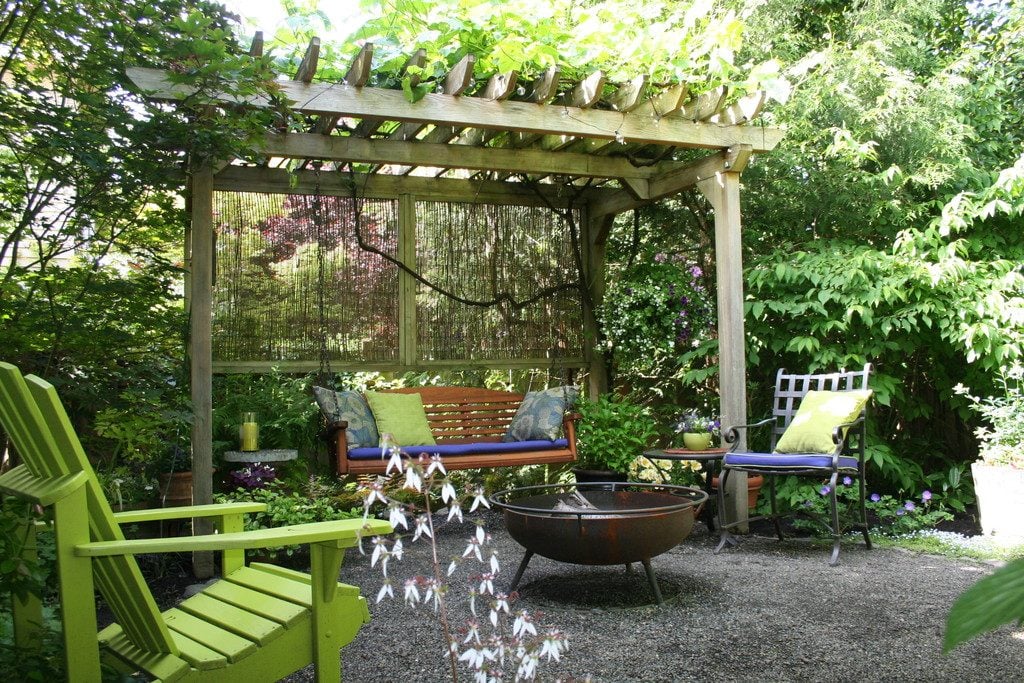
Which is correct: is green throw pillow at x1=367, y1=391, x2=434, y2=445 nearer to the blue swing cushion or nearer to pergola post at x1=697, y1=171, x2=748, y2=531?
pergola post at x1=697, y1=171, x2=748, y2=531

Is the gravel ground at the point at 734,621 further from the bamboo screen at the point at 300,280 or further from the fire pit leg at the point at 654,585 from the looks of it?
the bamboo screen at the point at 300,280

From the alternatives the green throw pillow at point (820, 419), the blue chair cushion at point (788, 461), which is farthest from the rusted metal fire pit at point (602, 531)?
the green throw pillow at point (820, 419)

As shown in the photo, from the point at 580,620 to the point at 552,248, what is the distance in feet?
12.3

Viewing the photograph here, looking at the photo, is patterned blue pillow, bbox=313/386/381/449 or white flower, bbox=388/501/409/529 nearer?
white flower, bbox=388/501/409/529

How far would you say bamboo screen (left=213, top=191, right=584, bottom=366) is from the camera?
5.52m

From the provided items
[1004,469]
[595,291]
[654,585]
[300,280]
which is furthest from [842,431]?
[300,280]

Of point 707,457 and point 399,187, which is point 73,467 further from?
point 399,187

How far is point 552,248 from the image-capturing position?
642 centimetres

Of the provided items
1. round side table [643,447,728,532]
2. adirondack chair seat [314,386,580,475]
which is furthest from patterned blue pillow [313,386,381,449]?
round side table [643,447,728,532]

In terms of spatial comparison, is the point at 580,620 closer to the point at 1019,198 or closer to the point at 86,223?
the point at 86,223

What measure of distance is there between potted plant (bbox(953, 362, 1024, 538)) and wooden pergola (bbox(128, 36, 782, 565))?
4.34 feet

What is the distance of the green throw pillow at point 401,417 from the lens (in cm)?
524

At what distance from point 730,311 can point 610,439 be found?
1.16 metres

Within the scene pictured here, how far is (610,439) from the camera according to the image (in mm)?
5492
